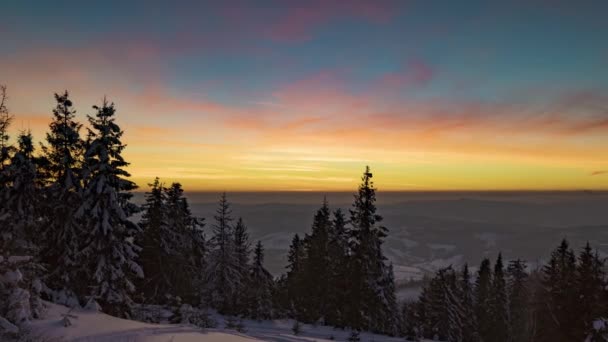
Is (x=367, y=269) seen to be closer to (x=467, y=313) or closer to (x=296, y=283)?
(x=296, y=283)

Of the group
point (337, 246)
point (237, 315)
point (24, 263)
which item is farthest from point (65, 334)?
point (337, 246)

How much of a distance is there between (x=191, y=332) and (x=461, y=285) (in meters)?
52.7

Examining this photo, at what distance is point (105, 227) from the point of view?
22.4 metres

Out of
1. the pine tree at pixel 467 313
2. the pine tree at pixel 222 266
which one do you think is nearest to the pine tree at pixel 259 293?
the pine tree at pixel 222 266

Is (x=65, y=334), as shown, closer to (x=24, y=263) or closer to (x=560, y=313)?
(x=24, y=263)

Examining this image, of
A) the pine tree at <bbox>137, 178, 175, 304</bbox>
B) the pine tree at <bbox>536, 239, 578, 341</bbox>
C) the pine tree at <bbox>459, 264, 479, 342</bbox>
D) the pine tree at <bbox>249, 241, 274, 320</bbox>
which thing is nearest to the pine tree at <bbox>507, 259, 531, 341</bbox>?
the pine tree at <bbox>459, 264, 479, 342</bbox>

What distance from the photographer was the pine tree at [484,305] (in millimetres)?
51219

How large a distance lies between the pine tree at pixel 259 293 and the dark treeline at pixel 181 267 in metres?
0.17

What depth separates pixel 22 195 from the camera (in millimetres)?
24453

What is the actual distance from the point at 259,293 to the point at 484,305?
3562cm

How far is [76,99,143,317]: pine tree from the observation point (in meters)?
22.5

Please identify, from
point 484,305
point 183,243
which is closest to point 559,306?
point 484,305

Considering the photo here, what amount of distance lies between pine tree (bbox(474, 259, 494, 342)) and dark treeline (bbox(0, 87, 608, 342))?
260 millimetres

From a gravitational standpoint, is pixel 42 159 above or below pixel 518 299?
above
